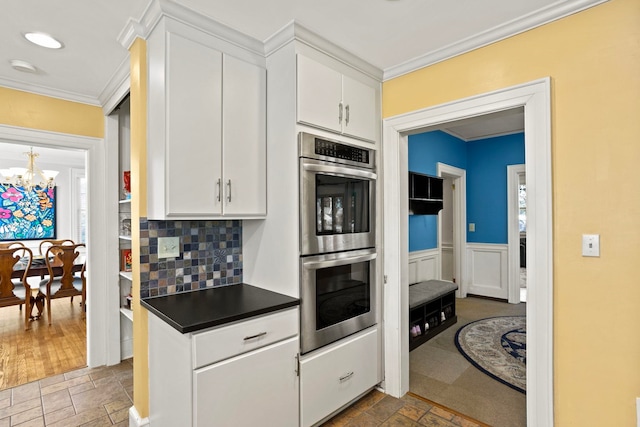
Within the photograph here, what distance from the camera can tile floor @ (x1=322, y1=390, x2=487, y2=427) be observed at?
7.04 ft

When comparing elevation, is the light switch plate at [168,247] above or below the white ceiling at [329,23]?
below

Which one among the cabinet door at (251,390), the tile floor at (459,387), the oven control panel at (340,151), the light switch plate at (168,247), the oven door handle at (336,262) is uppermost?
the oven control panel at (340,151)

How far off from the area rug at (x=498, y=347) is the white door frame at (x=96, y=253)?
3.37 meters

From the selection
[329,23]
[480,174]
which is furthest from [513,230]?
[329,23]

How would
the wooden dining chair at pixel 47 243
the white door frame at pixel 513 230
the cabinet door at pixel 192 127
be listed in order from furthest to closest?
the wooden dining chair at pixel 47 243 → the white door frame at pixel 513 230 → the cabinet door at pixel 192 127

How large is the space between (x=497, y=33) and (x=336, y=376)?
91.9 inches

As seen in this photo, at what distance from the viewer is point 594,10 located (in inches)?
66.7

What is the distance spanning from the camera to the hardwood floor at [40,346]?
9.48ft

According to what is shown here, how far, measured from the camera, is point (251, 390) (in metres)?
1.72

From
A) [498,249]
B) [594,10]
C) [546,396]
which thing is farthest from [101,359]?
[498,249]

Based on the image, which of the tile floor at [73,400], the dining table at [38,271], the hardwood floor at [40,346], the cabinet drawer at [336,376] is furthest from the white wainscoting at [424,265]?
the dining table at [38,271]

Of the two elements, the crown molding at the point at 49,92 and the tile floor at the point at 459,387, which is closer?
the tile floor at the point at 459,387

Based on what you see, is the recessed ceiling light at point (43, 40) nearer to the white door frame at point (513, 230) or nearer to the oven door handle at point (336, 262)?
the oven door handle at point (336, 262)

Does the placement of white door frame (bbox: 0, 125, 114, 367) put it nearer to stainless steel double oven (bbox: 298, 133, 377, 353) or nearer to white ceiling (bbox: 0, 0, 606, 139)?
white ceiling (bbox: 0, 0, 606, 139)
